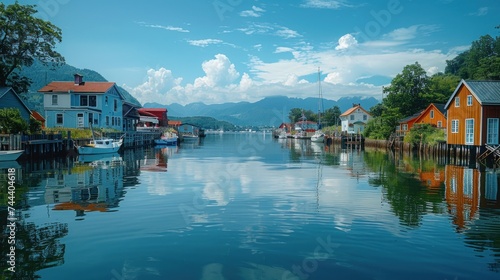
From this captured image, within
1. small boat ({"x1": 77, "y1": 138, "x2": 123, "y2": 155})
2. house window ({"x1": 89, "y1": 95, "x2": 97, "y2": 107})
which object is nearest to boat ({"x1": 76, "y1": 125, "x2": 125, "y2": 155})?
small boat ({"x1": 77, "y1": 138, "x2": 123, "y2": 155})

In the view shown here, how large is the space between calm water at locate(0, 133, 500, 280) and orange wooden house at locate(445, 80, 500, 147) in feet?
62.1

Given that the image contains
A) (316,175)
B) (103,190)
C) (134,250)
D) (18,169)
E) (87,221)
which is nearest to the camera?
(134,250)

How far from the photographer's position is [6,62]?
46.6m

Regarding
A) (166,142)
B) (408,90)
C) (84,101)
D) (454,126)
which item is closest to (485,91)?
(454,126)

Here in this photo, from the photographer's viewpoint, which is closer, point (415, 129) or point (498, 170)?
point (498, 170)

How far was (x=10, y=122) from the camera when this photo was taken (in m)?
36.2

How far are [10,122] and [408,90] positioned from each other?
2585 inches

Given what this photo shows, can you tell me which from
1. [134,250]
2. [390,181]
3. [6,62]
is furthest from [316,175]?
[6,62]

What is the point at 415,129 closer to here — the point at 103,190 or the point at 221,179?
the point at 221,179

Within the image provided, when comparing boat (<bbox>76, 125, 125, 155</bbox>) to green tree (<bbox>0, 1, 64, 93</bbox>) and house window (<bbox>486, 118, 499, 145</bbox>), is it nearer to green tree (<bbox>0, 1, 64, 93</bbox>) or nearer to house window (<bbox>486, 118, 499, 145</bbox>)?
green tree (<bbox>0, 1, 64, 93</bbox>)

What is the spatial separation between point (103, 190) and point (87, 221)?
7052 mm

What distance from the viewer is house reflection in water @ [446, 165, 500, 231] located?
14.2 meters

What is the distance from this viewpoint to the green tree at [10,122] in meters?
35.9

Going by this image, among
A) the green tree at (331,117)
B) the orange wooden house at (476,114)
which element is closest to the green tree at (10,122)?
the orange wooden house at (476,114)
